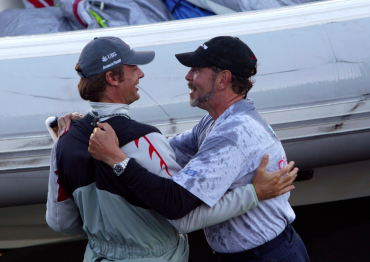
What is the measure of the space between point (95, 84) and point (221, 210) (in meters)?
0.61

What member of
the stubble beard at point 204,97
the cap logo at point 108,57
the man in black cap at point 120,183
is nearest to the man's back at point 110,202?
the man in black cap at point 120,183

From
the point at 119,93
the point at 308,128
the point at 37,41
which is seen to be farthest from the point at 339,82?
the point at 37,41

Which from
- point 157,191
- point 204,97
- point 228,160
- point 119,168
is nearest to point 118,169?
point 119,168

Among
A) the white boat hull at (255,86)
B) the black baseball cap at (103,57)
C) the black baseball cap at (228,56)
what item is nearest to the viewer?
the black baseball cap at (103,57)

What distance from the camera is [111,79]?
1.36 m

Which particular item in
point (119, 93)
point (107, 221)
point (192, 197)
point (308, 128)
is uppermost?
point (119, 93)

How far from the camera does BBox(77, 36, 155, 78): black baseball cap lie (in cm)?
133

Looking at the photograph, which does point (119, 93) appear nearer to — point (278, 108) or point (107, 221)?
point (107, 221)

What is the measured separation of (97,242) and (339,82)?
5.68 ft

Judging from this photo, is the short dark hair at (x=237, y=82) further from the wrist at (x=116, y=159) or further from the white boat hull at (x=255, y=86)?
the white boat hull at (x=255, y=86)

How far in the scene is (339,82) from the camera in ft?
7.79

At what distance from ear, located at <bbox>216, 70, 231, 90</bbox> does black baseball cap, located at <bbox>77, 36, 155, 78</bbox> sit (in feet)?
1.07

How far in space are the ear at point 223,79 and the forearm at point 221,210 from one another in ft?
1.33

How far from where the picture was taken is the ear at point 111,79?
134 cm
